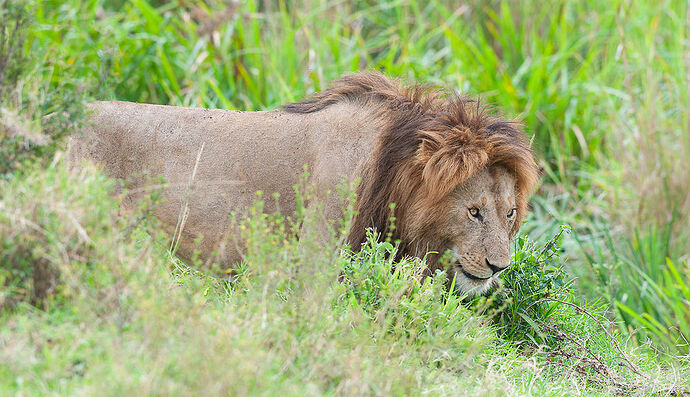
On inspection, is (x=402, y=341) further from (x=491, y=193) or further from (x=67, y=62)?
(x=67, y=62)

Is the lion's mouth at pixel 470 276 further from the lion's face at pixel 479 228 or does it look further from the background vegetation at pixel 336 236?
the background vegetation at pixel 336 236

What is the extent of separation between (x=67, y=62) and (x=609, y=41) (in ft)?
16.1

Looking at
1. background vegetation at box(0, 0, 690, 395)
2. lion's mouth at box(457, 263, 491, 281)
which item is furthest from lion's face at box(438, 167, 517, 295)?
background vegetation at box(0, 0, 690, 395)

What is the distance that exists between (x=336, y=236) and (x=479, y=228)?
68 cm

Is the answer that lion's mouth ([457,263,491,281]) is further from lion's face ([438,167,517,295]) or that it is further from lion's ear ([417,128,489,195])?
lion's ear ([417,128,489,195])

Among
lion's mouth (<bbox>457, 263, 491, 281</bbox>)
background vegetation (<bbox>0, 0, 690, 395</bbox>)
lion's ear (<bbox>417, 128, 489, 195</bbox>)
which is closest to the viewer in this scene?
background vegetation (<bbox>0, 0, 690, 395</bbox>)

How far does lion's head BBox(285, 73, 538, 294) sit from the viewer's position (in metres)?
3.94

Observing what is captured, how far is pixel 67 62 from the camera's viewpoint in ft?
22.0

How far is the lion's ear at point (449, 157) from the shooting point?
3.89 m

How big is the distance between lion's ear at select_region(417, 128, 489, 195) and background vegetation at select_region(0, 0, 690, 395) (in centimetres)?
41

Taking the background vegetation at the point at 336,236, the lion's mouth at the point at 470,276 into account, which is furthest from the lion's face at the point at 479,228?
the background vegetation at the point at 336,236

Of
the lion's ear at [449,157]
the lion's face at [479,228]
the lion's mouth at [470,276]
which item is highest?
the lion's ear at [449,157]

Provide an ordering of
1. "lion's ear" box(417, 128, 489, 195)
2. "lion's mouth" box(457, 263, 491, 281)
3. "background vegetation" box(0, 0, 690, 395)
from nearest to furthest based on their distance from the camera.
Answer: "background vegetation" box(0, 0, 690, 395) < "lion's ear" box(417, 128, 489, 195) < "lion's mouth" box(457, 263, 491, 281)

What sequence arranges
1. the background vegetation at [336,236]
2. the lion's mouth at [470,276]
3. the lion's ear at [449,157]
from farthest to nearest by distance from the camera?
the lion's mouth at [470,276], the lion's ear at [449,157], the background vegetation at [336,236]
